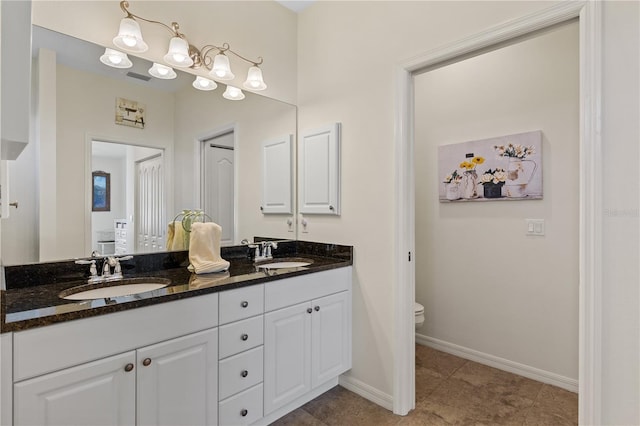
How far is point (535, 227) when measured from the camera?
7.64 ft

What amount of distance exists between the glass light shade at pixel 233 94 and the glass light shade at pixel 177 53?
33 centimetres

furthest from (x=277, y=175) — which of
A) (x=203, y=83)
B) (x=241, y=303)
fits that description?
(x=241, y=303)

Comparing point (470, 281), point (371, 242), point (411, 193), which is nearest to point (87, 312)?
point (371, 242)

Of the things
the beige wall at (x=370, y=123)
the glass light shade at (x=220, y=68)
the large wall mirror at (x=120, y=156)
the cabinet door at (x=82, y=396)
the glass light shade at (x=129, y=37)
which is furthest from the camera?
the glass light shade at (x=220, y=68)

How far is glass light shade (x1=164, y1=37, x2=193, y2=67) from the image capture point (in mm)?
1843

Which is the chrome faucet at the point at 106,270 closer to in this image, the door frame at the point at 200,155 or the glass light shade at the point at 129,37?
the door frame at the point at 200,155

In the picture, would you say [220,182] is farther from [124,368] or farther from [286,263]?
[124,368]

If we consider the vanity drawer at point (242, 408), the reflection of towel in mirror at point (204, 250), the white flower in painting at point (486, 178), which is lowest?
the vanity drawer at point (242, 408)

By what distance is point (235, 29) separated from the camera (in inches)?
87.1

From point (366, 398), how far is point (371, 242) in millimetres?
979

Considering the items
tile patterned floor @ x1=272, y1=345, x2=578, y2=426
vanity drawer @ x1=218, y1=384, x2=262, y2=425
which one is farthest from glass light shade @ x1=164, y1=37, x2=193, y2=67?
tile patterned floor @ x1=272, y1=345, x2=578, y2=426

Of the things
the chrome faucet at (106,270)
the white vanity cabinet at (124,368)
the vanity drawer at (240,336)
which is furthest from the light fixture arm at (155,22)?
the vanity drawer at (240,336)

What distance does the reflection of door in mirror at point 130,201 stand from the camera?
5.69 feet
